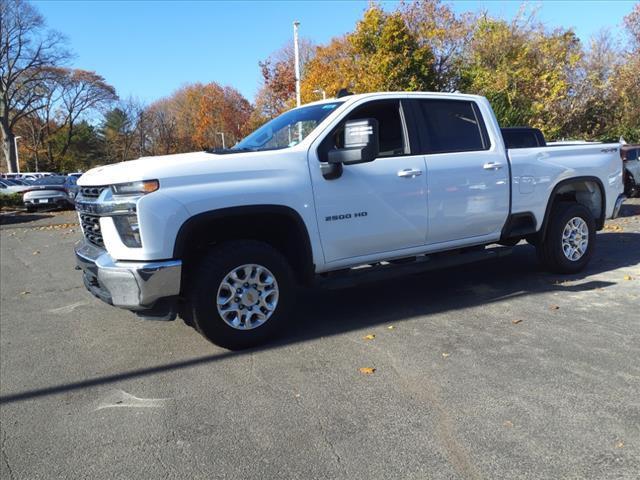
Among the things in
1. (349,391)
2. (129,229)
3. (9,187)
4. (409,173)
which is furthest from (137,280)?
(9,187)

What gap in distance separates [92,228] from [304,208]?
69.0 inches

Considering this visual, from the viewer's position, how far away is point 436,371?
12.6 ft

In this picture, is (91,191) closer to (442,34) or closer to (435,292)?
(435,292)

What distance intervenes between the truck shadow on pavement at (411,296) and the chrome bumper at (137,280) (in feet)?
1.97

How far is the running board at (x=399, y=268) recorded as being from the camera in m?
4.68

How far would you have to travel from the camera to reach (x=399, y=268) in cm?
507

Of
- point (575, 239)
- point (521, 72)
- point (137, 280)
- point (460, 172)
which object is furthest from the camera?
point (521, 72)

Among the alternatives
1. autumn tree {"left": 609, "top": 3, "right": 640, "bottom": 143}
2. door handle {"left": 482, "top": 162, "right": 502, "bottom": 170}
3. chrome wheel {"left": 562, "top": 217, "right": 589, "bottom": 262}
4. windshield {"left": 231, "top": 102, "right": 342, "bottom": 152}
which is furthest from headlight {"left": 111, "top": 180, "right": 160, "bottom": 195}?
autumn tree {"left": 609, "top": 3, "right": 640, "bottom": 143}

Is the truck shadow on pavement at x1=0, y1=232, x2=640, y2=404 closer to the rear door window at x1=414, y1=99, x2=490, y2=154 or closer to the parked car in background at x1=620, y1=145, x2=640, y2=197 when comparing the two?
the rear door window at x1=414, y1=99, x2=490, y2=154

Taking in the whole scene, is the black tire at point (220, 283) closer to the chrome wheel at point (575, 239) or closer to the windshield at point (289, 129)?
the windshield at point (289, 129)

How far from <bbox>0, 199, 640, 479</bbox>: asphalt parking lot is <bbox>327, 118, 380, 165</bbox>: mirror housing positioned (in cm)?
153

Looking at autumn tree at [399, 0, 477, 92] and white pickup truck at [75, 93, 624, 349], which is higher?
autumn tree at [399, 0, 477, 92]

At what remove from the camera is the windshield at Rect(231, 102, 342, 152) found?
479cm

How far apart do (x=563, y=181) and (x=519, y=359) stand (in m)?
3.08
